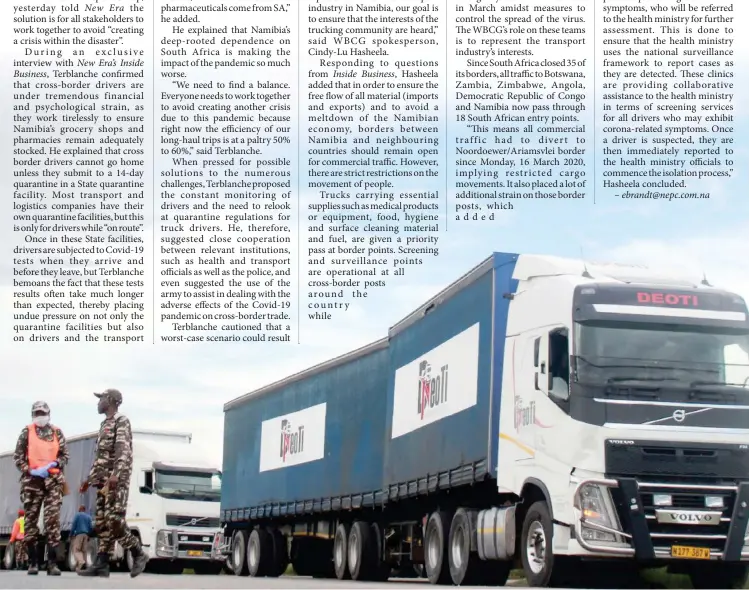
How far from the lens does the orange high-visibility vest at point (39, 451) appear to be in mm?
14867

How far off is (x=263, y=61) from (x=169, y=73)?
1564 millimetres

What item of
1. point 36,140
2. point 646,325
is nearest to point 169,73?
point 36,140

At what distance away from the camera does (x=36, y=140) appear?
20.7 meters

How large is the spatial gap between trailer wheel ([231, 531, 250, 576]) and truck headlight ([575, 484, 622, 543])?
16.4m

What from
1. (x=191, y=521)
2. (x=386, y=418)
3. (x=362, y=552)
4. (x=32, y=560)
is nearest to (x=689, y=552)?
(x=32, y=560)

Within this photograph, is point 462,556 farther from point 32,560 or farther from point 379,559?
point 32,560

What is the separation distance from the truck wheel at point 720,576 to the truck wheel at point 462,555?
9.49 feet

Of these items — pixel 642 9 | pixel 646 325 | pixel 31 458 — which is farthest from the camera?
pixel 642 9

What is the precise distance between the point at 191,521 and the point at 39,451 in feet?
46.9

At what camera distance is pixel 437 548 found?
17.4m

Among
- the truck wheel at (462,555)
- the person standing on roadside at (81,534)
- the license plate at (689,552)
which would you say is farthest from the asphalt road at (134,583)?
the person standing on roadside at (81,534)

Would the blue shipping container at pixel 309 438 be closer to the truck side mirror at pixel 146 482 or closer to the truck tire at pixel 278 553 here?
the truck tire at pixel 278 553

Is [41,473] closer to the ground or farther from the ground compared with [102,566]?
farther from the ground

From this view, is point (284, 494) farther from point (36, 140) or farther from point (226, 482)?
point (36, 140)
